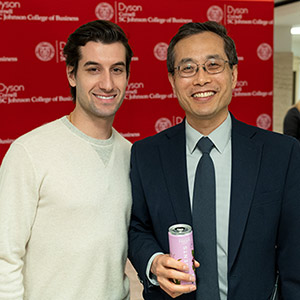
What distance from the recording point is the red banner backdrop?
3734mm

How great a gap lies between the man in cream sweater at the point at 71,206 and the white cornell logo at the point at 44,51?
7.77 ft

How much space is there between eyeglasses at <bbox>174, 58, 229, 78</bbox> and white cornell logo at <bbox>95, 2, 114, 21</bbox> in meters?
2.73

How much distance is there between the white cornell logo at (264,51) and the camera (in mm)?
4573

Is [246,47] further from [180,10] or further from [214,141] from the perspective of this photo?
[214,141]

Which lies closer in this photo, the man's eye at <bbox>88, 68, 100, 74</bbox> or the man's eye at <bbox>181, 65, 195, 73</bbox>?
the man's eye at <bbox>181, 65, 195, 73</bbox>

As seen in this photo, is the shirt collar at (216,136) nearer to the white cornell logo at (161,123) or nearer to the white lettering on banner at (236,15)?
the white cornell logo at (161,123)

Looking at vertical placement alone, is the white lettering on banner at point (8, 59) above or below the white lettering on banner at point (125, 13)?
below

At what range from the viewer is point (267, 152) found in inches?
54.1

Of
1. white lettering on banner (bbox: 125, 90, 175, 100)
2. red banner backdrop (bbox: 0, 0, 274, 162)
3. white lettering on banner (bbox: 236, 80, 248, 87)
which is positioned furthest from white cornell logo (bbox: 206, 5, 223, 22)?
white lettering on banner (bbox: 125, 90, 175, 100)

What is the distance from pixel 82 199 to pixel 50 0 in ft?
9.75

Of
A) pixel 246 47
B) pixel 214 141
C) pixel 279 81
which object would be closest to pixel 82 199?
pixel 214 141

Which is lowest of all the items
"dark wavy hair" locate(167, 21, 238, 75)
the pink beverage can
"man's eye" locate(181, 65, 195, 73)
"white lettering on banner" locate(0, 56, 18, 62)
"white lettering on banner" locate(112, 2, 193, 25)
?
the pink beverage can

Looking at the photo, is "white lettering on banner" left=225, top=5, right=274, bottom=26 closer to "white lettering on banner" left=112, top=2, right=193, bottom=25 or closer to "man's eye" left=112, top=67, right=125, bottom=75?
"white lettering on banner" left=112, top=2, right=193, bottom=25

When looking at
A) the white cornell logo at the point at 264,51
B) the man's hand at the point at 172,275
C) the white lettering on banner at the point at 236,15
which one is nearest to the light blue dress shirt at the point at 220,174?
the man's hand at the point at 172,275
